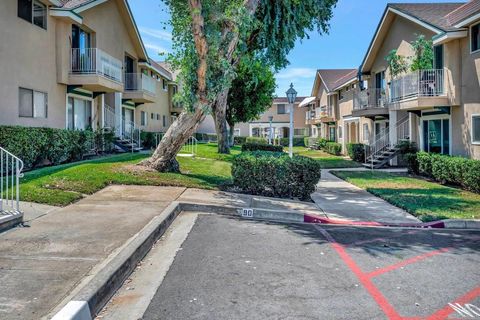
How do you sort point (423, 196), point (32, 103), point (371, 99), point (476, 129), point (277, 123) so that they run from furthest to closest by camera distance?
1. point (277, 123)
2. point (371, 99)
3. point (476, 129)
4. point (32, 103)
5. point (423, 196)

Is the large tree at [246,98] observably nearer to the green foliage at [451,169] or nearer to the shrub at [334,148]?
the shrub at [334,148]

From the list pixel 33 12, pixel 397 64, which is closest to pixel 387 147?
pixel 397 64

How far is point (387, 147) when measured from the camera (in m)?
24.3

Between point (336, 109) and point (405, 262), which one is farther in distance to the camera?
point (336, 109)

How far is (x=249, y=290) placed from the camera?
480cm

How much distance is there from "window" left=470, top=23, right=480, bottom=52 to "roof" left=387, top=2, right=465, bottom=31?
1290 millimetres

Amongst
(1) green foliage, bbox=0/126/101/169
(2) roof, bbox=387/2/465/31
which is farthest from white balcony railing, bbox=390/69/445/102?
(1) green foliage, bbox=0/126/101/169

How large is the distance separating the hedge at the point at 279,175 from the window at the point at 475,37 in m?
9.08

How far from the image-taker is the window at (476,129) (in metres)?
16.0

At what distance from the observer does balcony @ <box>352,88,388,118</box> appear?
24.3m

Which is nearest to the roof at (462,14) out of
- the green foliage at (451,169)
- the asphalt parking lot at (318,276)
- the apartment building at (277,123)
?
the green foliage at (451,169)

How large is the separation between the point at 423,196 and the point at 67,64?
15172 millimetres

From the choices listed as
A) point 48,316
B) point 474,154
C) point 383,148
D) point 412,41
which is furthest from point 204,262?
point 383,148

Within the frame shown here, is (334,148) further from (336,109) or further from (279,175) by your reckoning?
(279,175)
